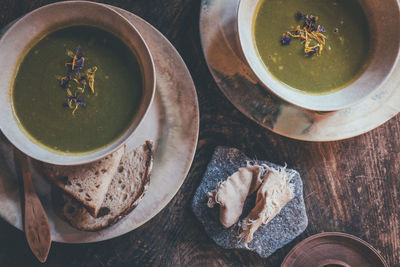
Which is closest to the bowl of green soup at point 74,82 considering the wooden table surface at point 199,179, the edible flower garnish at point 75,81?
the edible flower garnish at point 75,81

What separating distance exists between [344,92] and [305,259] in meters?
1.03

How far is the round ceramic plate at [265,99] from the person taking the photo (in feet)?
6.61

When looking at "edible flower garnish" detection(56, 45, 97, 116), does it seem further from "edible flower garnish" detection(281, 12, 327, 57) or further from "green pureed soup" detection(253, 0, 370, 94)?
"edible flower garnish" detection(281, 12, 327, 57)

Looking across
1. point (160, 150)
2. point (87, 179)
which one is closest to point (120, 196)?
point (87, 179)

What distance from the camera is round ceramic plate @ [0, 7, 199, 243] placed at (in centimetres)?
199

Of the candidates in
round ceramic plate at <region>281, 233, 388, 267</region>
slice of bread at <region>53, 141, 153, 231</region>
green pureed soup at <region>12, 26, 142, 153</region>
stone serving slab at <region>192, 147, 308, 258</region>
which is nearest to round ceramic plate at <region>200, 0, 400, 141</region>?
stone serving slab at <region>192, 147, 308, 258</region>

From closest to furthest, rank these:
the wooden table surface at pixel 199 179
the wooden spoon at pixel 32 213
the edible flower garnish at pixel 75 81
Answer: the edible flower garnish at pixel 75 81, the wooden spoon at pixel 32 213, the wooden table surface at pixel 199 179

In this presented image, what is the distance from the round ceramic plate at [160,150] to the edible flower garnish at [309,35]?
1.95 feet

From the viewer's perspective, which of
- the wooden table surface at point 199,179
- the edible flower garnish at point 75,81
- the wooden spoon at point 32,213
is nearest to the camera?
the edible flower garnish at point 75,81

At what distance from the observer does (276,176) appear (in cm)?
223

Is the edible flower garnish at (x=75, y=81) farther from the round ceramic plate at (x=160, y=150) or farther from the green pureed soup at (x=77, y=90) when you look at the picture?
the round ceramic plate at (x=160, y=150)

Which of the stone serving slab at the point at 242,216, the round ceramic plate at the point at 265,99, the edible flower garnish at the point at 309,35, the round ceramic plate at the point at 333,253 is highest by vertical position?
the edible flower garnish at the point at 309,35

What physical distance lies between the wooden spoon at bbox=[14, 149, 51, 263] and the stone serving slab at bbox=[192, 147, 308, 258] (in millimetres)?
830

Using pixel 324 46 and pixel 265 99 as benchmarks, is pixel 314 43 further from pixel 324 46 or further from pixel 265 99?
pixel 265 99
